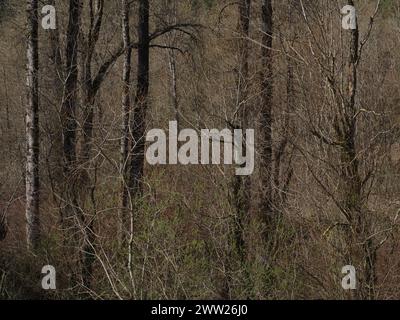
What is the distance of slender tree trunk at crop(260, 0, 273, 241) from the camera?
10460mm

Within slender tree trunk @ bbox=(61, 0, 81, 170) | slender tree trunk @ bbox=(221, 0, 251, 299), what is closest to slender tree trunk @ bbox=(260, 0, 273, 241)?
slender tree trunk @ bbox=(221, 0, 251, 299)

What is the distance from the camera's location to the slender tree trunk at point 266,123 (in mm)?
10460

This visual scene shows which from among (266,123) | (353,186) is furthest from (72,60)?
(353,186)

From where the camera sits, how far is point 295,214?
884 centimetres

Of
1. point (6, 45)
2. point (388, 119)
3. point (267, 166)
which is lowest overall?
point (267, 166)

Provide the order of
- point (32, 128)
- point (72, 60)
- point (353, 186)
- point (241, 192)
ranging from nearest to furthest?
1. point (353, 186)
2. point (241, 192)
3. point (32, 128)
4. point (72, 60)

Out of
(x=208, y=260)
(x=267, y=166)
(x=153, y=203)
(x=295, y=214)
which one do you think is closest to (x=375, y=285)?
(x=295, y=214)

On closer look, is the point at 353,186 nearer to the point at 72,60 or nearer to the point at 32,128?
the point at 32,128

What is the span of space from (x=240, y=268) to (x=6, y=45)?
16.9m

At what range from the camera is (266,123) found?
39.6 ft

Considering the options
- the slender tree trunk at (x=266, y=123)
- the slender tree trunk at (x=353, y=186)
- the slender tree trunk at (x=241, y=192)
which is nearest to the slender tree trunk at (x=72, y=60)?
the slender tree trunk at (x=241, y=192)

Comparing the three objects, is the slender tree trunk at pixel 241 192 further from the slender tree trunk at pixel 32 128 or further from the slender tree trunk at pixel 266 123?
the slender tree trunk at pixel 32 128

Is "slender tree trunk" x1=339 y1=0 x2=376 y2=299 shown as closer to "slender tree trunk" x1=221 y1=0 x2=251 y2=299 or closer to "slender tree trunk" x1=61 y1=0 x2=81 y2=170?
"slender tree trunk" x1=221 y1=0 x2=251 y2=299
